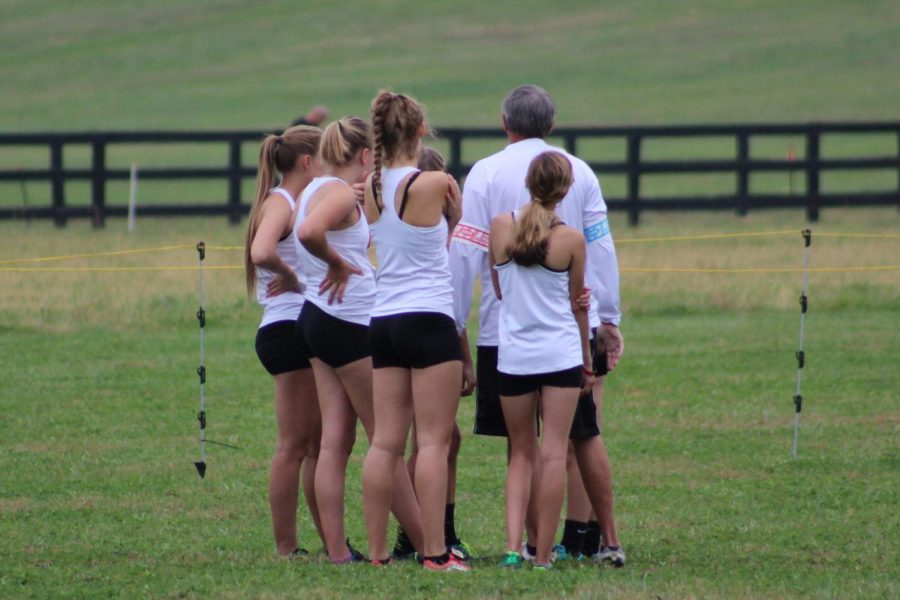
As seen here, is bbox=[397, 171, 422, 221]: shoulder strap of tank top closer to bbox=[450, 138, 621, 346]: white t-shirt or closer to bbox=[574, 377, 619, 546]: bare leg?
bbox=[450, 138, 621, 346]: white t-shirt

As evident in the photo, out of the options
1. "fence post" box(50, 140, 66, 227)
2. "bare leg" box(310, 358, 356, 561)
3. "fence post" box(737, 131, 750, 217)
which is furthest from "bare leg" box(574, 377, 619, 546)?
"fence post" box(737, 131, 750, 217)

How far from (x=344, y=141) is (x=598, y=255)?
1126 mm

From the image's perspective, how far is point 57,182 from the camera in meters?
19.8

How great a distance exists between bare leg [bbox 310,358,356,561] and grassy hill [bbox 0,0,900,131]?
113 ft

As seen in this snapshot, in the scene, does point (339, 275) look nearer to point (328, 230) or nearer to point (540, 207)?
point (328, 230)

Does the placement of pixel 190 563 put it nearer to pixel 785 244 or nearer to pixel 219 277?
pixel 219 277

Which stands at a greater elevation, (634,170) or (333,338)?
(634,170)

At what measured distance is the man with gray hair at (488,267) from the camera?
5.75 m

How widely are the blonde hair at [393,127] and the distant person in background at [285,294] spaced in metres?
0.50

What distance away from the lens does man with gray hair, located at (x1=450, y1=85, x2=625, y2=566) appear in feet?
18.9

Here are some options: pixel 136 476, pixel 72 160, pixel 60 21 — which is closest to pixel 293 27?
pixel 60 21

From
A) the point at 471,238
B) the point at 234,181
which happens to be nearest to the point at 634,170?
the point at 234,181

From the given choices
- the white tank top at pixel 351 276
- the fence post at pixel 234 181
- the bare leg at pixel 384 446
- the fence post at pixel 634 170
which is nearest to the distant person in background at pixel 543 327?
the bare leg at pixel 384 446

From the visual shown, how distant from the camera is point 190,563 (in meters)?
5.98
